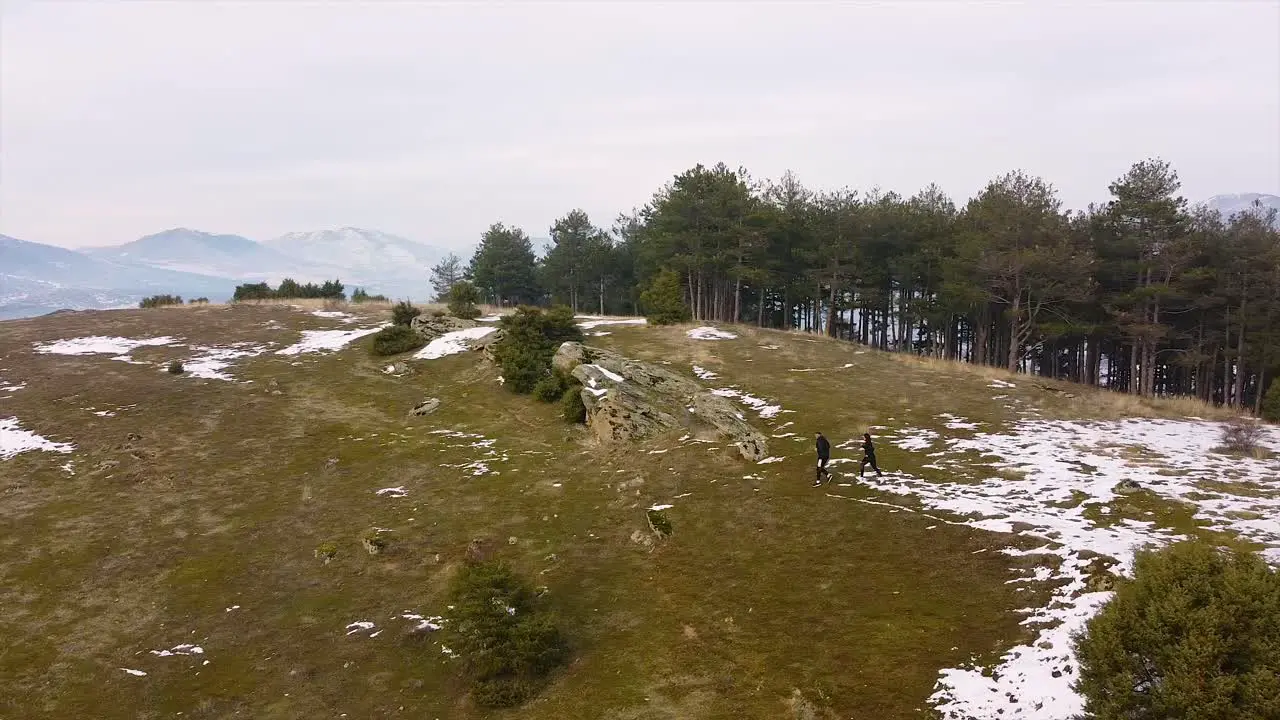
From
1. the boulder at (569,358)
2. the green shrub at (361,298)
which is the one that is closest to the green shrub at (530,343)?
the boulder at (569,358)

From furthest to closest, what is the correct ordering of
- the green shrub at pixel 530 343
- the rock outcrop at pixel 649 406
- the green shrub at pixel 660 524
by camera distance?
the green shrub at pixel 530 343 → the rock outcrop at pixel 649 406 → the green shrub at pixel 660 524

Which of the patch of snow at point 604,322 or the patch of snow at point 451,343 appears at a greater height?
the patch of snow at point 604,322

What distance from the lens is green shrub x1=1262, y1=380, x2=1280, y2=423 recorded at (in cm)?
2886

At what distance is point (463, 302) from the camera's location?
48094 millimetres

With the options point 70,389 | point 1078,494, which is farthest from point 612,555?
point 70,389

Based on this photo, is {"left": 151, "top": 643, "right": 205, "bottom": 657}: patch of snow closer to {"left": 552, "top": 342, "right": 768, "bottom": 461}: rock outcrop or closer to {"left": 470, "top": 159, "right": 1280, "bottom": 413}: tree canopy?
{"left": 552, "top": 342, "right": 768, "bottom": 461}: rock outcrop

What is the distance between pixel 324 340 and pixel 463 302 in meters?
10.2

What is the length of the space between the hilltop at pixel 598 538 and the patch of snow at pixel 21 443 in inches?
5.1

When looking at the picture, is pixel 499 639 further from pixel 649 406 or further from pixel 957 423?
pixel 957 423

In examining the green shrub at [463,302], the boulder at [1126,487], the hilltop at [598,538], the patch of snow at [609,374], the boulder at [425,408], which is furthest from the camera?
the green shrub at [463,302]

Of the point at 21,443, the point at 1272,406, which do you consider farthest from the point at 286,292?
the point at 1272,406

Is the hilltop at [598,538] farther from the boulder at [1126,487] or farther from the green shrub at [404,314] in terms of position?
the green shrub at [404,314]

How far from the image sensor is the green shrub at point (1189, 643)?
7992 millimetres

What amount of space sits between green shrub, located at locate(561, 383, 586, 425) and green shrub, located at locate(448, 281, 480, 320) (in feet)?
66.5
